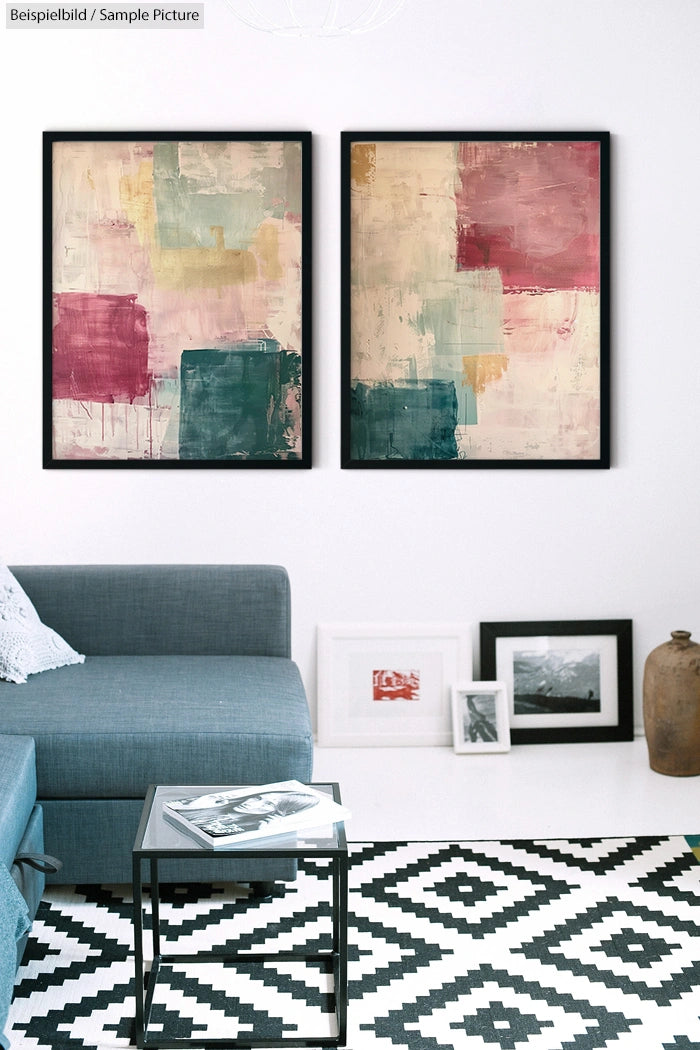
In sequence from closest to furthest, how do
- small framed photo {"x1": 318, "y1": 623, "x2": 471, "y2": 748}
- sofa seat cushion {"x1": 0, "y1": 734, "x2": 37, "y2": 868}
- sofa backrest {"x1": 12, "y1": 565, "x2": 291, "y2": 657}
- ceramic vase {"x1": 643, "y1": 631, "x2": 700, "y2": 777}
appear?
sofa seat cushion {"x1": 0, "y1": 734, "x2": 37, "y2": 868}
sofa backrest {"x1": 12, "y1": 565, "x2": 291, "y2": 657}
ceramic vase {"x1": 643, "y1": 631, "x2": 700, "y2": 777}
small framed photo {"x1": 318, "y1": 623, "x2": 471, "y2": 748}

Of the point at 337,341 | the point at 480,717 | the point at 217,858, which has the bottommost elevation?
the point at 480,717

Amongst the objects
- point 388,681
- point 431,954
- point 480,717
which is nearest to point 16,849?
point 431,954

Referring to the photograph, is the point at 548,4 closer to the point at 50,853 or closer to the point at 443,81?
the point at 443,81

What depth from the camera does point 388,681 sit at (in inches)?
162

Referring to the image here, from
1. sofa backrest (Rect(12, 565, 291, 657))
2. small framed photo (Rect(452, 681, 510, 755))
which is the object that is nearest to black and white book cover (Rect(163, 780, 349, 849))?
sofa backrest (Rect(12, 565, 291, 657))

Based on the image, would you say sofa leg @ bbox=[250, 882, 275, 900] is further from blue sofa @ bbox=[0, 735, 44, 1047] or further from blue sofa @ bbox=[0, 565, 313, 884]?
A: blue sofa @ bbox=[0, 735, 44, 1047]

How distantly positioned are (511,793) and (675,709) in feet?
2.12

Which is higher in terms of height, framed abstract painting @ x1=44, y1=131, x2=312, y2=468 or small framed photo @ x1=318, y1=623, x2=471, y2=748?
framed abstract painting @ x1=44, y1=131, x2=312, y2=468

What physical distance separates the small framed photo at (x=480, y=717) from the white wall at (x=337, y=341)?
10.5 inches

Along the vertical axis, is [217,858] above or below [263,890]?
above

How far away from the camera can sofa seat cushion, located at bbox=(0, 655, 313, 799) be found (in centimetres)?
271

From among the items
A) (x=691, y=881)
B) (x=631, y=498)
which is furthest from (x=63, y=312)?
(x=691, y=881)

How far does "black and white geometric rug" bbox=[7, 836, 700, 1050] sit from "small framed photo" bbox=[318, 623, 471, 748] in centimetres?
103

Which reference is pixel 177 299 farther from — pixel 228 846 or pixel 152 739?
pixel 228 846
